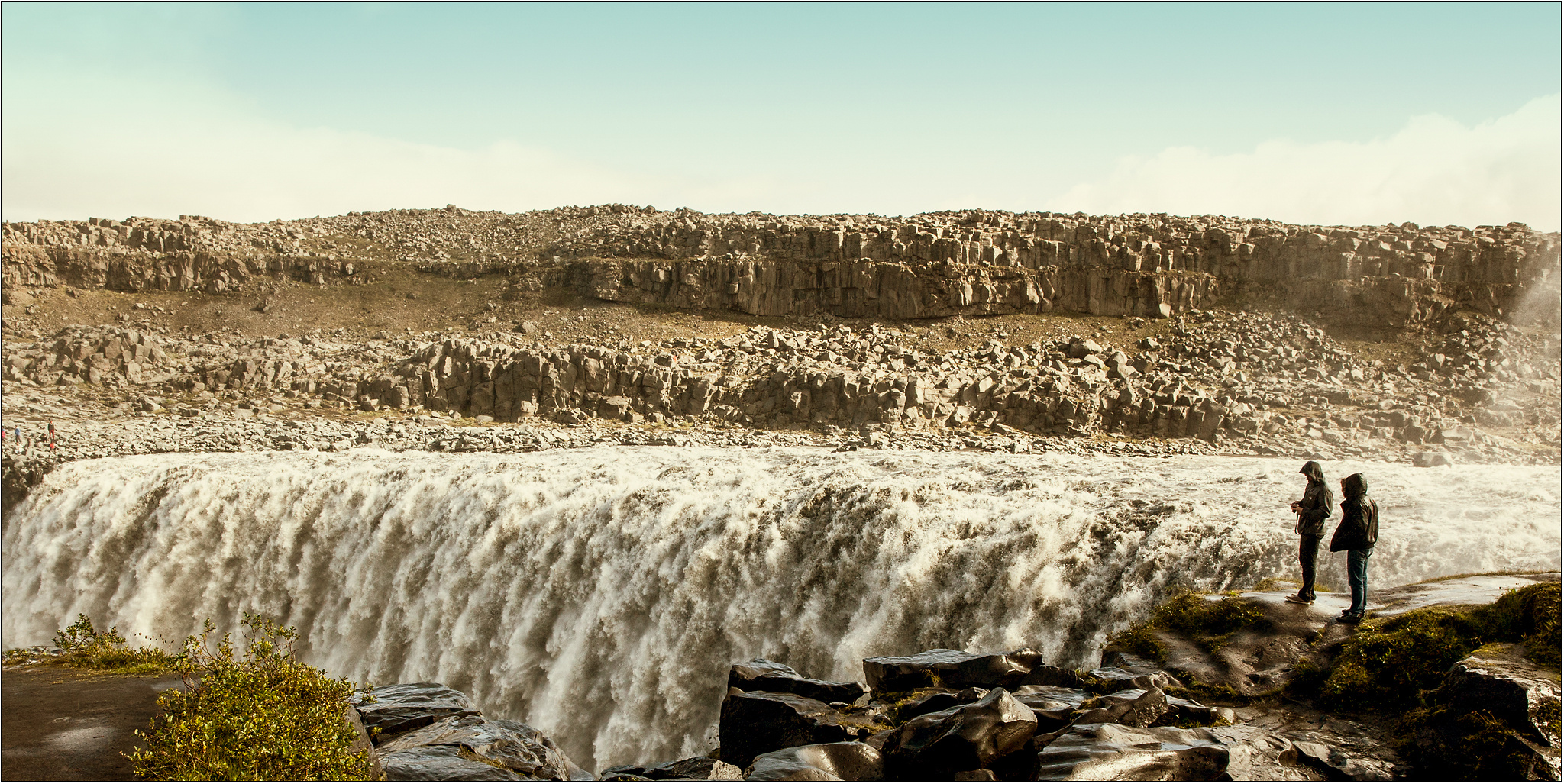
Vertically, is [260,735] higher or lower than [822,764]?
higher

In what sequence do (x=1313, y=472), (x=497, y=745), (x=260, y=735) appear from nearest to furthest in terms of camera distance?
(x=260, y=735) → (x=1313, y=472) → (x=497, y=745)

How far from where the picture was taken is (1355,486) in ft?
42.2

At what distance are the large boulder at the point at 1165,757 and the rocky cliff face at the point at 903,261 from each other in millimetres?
50696

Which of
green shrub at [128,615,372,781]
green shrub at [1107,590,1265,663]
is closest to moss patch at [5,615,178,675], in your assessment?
green shrub at [128,615,372,781]

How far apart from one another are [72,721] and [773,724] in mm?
10124

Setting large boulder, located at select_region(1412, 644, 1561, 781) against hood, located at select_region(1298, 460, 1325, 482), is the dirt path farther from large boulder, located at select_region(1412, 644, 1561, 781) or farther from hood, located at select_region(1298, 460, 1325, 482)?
hood, located at select_region(1298, 460, 1325, 482)

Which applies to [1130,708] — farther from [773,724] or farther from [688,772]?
[688,772]

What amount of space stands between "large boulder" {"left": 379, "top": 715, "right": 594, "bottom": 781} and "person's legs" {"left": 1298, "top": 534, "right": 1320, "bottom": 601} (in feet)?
30.6

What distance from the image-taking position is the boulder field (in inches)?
408

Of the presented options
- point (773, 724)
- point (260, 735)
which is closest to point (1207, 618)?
point (773, 724)

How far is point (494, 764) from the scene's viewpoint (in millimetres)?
12484

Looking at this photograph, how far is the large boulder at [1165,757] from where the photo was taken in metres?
9.99

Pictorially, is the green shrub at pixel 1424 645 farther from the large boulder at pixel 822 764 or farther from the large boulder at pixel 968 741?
the large boulder at pixel 822 764

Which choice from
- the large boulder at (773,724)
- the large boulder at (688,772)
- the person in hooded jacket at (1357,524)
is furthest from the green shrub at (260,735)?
the person in hooded jacket at (1357,524)
